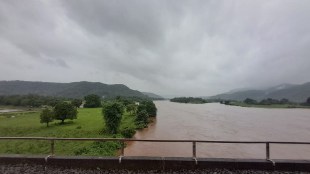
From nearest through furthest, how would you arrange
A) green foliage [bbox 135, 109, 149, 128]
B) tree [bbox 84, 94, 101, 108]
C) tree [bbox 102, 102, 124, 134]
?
tree [bbox 102, 102, 124, 134], green foliage [bbox 135, 109, 149, 128], tree [bbox 84, 94, 101, 108]

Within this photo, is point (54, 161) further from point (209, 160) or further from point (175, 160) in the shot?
point (209, 160)

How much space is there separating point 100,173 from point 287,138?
125ft

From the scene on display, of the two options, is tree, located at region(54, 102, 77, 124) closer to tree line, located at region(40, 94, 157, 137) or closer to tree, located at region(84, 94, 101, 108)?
tree line, located at region(40, 94, 157, 137)

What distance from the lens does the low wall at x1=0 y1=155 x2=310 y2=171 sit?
8.50 m

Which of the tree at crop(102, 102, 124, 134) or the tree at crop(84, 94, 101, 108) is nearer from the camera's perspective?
the tree at crop(102, 102, 124, 134)

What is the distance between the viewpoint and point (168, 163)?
8.66 m

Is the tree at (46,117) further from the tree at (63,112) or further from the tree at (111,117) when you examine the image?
the tree at (111,117)

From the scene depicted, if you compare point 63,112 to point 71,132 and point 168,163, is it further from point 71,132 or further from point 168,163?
point 168,163

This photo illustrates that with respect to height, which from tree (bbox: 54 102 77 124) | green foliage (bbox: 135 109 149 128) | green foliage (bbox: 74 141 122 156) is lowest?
green foliage (bbox: 74 141 122 156)

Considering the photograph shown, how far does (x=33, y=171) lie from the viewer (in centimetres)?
847

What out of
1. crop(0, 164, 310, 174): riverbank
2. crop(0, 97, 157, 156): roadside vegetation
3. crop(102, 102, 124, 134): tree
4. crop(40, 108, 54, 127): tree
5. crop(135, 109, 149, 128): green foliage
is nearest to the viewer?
crop(0, 164, 310, 174): riverbank

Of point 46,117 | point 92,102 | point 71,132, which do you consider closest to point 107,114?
point 71,132

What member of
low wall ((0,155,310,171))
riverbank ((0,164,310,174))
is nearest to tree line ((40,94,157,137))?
low wall ((0,155,310,171))

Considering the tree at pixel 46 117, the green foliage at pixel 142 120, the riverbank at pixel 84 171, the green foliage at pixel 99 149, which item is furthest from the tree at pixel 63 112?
the riverbank at pixel 84 171
